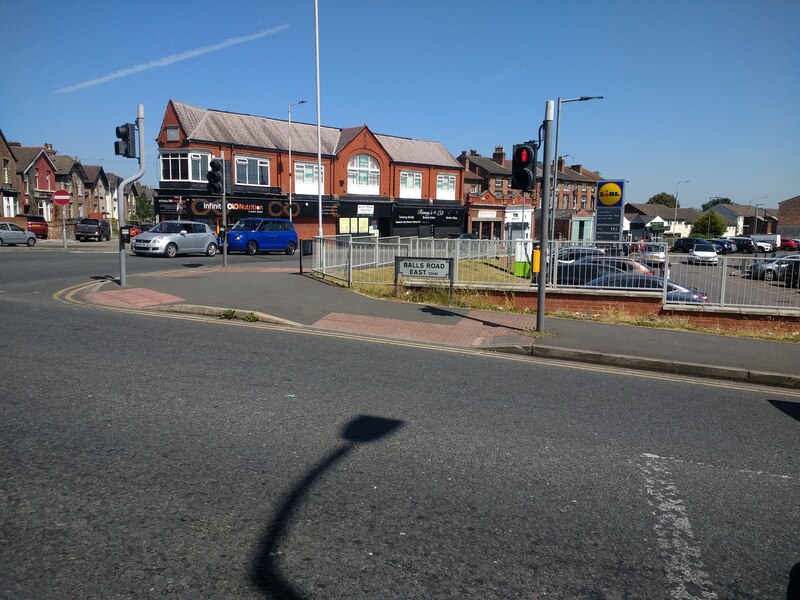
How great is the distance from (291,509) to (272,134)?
45.7m

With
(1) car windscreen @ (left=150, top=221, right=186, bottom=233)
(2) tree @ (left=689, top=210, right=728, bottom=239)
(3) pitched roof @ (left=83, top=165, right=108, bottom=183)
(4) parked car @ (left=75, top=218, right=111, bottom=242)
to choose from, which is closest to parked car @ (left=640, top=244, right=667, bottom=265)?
(1) car windscreen @ (left=150, top=221, right=186, bottom=233)

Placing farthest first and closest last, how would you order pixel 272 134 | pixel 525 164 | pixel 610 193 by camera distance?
pixel 272 134 → pixel 610 193 → pixel 525 164

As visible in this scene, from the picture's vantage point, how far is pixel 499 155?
7138 cm

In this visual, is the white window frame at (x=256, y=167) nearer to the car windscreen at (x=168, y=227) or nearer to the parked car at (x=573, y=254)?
the car windscreen at (x=168, y=227)

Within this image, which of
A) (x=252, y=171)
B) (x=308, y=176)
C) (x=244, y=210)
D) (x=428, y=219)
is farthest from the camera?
(x=428, y=219)

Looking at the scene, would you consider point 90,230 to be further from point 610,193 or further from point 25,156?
point 610,193

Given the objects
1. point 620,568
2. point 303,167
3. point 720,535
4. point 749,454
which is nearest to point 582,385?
point 749,454

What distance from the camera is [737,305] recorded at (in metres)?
12.1

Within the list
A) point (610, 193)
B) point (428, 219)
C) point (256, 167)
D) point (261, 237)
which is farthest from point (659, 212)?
point (610, 193)

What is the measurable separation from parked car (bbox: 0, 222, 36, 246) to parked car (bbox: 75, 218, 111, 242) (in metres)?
9.06

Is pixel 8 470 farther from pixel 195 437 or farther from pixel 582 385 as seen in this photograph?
pixel 582 385

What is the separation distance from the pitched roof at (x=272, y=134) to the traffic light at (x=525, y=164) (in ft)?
118

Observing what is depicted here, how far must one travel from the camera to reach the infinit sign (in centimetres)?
1370

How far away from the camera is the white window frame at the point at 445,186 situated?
55.9 metres
